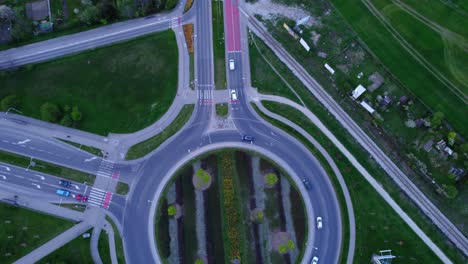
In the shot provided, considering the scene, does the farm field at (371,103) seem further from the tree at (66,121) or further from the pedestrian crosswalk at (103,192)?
the tree at (66,121)

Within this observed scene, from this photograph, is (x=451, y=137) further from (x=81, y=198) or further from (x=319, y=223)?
(x=81, y=198)

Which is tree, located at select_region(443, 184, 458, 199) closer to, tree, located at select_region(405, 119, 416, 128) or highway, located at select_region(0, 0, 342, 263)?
tree, located at select_region(405, 119, 416, 128)

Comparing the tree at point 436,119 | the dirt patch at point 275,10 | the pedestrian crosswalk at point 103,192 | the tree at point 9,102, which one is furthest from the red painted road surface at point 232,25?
the tree at point 9,102

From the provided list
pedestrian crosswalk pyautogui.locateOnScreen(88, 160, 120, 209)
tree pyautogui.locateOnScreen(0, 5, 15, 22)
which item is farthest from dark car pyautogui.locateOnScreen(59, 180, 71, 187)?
tree pyautogui.locateOnScreen(0, 5, 15, 22)

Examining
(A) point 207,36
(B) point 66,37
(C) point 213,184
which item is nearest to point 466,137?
(C) point 213,184

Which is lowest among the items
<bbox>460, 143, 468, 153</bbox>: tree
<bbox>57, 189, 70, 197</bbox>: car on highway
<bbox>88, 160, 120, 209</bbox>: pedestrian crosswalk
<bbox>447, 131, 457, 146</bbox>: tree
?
<bbox>460, 143, 468, 153</bbox>: tree

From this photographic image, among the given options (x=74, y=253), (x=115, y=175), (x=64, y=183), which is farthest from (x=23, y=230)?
(x=115, y=175)
